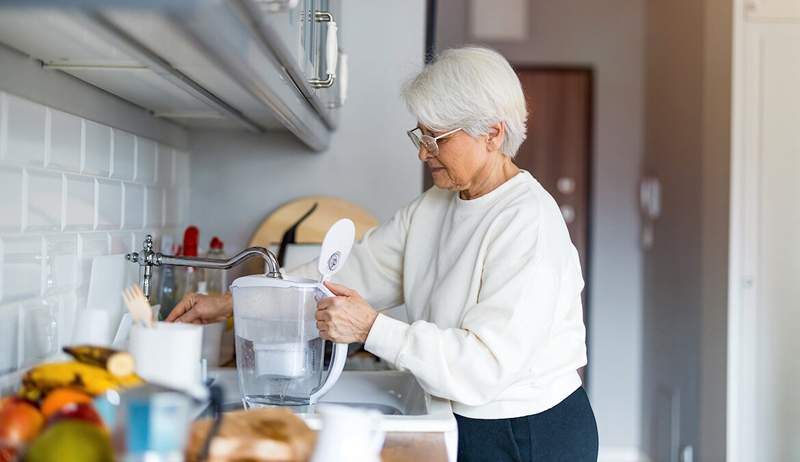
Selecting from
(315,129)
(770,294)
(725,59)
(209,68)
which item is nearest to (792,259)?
(770,294)

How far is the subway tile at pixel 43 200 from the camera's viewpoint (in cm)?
126

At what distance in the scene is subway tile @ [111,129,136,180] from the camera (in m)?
1.68

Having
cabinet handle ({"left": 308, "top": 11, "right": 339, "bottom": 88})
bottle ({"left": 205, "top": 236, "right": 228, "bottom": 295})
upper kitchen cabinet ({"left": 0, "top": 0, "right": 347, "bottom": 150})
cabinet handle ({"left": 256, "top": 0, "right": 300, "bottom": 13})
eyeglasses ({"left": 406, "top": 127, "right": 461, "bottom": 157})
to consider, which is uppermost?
cabinet handle ({"left": 308, "top": 11, "right": 339, "bottom": 88})

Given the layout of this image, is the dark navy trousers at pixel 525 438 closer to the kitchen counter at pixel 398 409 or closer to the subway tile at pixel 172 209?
the kitchen counter at pixel 398 409

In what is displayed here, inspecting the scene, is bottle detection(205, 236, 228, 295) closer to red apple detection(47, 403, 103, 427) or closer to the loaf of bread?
the loaf of bread

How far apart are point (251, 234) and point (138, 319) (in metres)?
1.36

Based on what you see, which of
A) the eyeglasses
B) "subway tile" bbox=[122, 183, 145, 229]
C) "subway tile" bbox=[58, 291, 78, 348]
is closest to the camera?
"subway tile" bbox=[58, 291, 78, 348]

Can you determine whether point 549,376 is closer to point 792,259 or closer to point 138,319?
point 138,319

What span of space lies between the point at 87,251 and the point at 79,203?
9 centimetres

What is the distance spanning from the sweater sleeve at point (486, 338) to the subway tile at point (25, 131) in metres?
0.57

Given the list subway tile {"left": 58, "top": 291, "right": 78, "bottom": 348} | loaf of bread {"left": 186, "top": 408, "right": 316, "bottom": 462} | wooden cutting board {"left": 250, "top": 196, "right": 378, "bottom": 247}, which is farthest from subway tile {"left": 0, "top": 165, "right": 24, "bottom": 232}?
wooden cutting board {"left": 250, "top": 196, "right": 378, "bottom": 247}

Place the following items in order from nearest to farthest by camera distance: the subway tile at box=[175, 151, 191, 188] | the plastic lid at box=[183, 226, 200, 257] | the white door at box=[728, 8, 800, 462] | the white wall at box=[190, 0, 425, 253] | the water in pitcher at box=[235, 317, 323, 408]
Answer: the water in pitcher at box=[235, 317, 323, 408] → the plastic lid at box=[183, 226, 200, 257] → the subway tile at box=[175, 151, 191, 188] → the white wall at box=[190, 0, 425, 253] → the white door at box=[728, 8, 800, 462]

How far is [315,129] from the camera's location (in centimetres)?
185

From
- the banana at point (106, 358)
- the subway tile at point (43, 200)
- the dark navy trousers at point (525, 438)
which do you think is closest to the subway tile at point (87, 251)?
the subway tile at point (43, 200)
